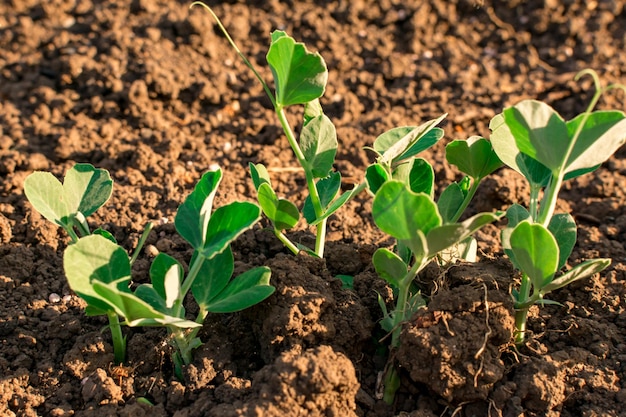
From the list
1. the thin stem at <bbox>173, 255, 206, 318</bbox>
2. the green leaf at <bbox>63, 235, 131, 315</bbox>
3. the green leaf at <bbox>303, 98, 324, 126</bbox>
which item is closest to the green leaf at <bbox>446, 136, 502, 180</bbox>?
→ the green leaf at <bbox>303, 98, 324, 126</bbox>

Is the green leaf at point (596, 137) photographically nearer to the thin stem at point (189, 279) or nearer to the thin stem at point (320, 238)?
the thin stem at point (320, 238)

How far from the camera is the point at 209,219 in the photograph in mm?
1598

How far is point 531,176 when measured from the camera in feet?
5.61

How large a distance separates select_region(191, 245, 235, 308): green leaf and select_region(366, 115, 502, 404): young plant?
1.08ft

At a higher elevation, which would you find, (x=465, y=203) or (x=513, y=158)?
(x=513, y=158)

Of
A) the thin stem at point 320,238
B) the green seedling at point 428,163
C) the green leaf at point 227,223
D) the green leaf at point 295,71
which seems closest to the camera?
the green leaf at point 227,223

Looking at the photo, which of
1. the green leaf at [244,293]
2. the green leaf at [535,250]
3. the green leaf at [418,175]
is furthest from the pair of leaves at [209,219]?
the green leaf at [535,250]

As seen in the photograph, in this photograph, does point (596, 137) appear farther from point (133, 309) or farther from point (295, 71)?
point (133, 309)

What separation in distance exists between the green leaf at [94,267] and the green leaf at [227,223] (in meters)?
0.18

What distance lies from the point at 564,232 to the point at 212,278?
824 mm

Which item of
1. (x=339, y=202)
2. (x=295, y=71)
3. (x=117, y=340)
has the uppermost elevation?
(x=295, y=71)

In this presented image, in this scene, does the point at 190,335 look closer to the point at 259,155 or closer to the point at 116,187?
the point at 116,187

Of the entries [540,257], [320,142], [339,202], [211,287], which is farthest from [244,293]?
[540,257]

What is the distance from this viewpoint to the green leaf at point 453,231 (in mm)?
1410
